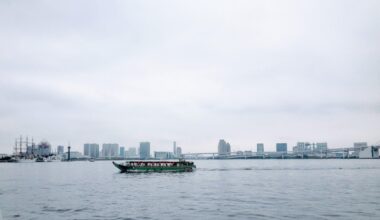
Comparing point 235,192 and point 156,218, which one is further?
point 235,192

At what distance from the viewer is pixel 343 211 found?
4012 cm

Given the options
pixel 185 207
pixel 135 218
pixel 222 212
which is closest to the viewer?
pixel 135 218

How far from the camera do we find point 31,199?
172ft

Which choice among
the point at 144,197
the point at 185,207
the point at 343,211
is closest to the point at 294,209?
the point at 343,211

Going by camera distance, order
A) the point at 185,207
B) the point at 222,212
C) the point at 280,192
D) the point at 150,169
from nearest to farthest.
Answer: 1. the point at 222,212
2. the point at 185,207
3. the point at 280,192
4. the point at 150,169

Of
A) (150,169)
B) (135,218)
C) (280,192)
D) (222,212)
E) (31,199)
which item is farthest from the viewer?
(150,169)

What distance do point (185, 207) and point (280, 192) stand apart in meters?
20.7

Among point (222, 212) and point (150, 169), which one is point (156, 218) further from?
point (150, 169)

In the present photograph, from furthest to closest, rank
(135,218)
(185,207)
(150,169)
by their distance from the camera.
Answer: (150,169)
(185,207)
(135,218)

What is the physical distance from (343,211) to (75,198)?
3616cm

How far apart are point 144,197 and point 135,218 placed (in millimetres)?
16511

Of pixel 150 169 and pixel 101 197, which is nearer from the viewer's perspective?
pixel 101 197

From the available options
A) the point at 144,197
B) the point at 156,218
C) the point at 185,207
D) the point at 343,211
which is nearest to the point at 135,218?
the point at 156,218

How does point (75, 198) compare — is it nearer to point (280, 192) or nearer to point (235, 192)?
point (235, 192)
